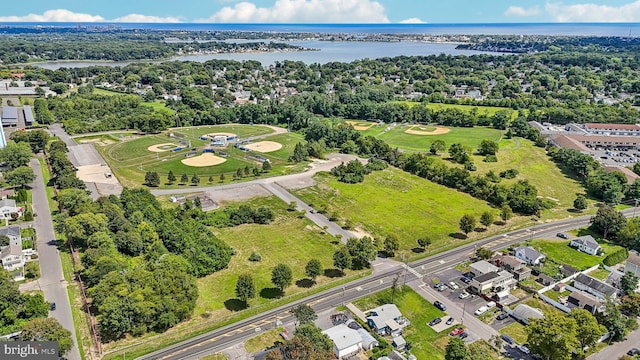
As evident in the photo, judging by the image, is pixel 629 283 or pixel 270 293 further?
pixel 270 293

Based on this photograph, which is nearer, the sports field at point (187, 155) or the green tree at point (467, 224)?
the green tree at point (467, 224)

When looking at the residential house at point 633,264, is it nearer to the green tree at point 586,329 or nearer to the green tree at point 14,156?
the green tree at point 586,329

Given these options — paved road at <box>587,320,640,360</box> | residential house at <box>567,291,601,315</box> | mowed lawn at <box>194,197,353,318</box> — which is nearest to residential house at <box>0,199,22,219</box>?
mowed lawn at <box>194,197,353,318</box>

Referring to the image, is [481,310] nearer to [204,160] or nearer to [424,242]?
[424,242]

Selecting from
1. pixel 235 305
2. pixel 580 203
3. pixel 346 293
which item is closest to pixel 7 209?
pixel 235 305

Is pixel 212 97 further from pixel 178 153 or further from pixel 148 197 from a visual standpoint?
pixel 148 197

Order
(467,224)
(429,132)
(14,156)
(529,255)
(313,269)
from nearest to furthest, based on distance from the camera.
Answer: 1. (313,269)
2. (529,255)
3. (467,224)
4. (14,156)
5. (429,132)

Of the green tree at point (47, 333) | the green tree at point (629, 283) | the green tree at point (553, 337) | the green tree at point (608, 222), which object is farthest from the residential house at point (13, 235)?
the green tree at point (608, 222)

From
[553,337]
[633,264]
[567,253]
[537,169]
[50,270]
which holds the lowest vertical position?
[567,253]
